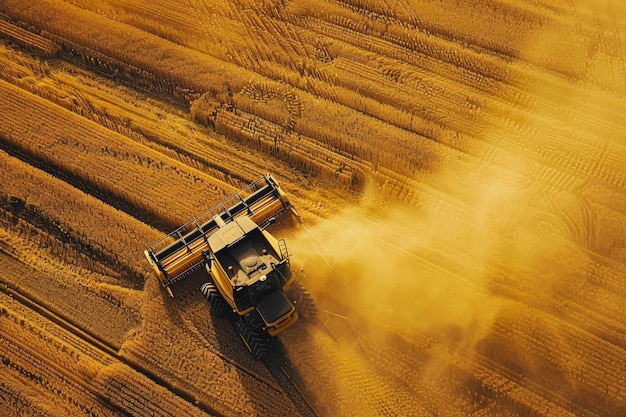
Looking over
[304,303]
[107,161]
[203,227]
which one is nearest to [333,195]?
[304,303]

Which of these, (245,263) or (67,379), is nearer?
(245,263)

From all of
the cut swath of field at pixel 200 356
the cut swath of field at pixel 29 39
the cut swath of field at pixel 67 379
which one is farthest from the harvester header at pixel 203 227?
the cut swath of field at pixel 29 39

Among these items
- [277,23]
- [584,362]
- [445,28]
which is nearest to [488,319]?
[584,362]

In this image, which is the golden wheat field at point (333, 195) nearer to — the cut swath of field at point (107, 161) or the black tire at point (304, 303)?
the cut swath of field at point (107, 161)

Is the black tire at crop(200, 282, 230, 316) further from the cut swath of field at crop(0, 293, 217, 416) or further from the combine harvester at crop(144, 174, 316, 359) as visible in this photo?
the cut swath of field at crop(0, 293, 217, 416)

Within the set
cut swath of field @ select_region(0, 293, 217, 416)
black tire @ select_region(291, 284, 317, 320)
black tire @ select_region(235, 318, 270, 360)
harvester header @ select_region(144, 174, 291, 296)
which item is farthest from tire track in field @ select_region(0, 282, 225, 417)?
black tire @ select_region(291, 284, 317, 320)

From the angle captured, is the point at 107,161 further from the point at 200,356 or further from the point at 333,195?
the point at 333,195

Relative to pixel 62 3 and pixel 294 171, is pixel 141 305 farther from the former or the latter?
pixel 62 3
